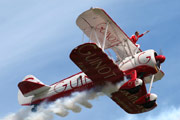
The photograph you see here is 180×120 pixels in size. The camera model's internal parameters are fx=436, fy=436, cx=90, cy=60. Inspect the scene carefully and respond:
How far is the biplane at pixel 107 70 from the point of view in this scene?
→ 62.6 ft

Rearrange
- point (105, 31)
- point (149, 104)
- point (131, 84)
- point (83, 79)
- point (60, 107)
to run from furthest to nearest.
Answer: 1. point (60, 107)
2. point (149, 104)
3. point (83, 79)
4. point (105, 31)
5. point (131, 84)

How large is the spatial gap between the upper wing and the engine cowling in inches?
85.8

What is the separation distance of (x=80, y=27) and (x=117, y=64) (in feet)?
8.25

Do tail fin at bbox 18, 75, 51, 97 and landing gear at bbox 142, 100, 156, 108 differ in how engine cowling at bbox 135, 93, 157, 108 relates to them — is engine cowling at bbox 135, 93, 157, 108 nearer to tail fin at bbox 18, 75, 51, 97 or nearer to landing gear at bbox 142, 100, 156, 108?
landing gear at bbox 142, 100, 156, 108

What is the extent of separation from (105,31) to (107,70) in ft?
5.96

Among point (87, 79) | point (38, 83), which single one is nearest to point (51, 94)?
point (38, 83)

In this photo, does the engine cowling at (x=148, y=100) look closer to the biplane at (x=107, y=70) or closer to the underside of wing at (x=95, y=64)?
the biplane at (x=107, y=70)

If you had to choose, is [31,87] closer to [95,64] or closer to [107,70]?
[95,64]

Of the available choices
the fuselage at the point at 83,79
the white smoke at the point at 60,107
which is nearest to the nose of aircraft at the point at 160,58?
the fuselage at the point at 83,79

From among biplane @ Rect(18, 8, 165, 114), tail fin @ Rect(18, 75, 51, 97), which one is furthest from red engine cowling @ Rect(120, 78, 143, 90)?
tail fin @ Rect(18, 75, 51, 97)

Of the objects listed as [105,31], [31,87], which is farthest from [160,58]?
[31,87]

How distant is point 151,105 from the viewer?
68.8 feet

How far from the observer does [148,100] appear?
20.7 meters

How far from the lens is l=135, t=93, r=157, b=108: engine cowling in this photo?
2041 cm
